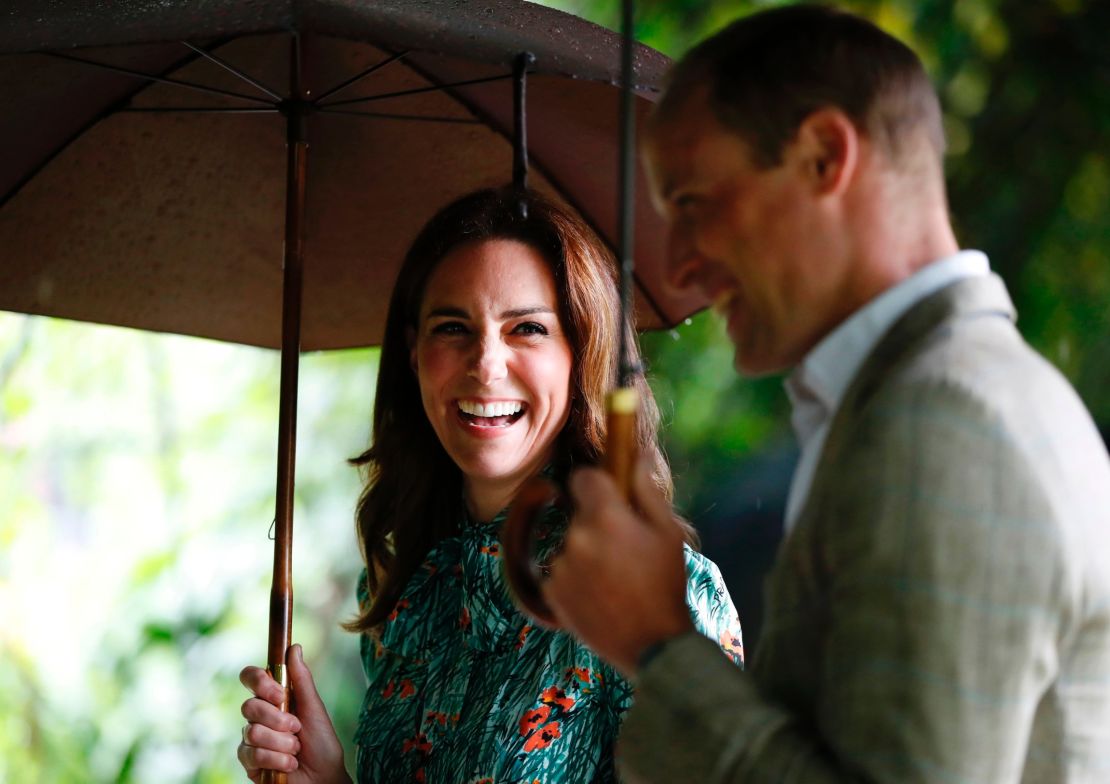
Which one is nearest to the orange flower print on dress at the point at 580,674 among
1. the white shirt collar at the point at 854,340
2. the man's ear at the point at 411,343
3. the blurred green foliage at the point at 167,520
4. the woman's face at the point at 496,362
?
the woman's face at the point at 496,362

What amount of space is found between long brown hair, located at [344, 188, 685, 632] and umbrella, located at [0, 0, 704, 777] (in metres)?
0.13

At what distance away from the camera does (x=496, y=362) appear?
212 cm

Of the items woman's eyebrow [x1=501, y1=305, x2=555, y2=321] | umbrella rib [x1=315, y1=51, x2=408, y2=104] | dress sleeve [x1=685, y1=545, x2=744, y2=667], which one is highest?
umbrella rib [x1=315, y1=51, x2=408, y2=104]

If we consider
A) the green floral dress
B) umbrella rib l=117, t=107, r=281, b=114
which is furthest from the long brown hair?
umbrella rib l=117, t=107, r=281, b=114

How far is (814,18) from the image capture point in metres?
1.19

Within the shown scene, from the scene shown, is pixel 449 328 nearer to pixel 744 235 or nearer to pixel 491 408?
pixel 491 408

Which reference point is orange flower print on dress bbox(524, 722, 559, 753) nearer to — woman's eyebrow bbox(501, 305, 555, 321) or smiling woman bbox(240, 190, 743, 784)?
smiling woman bbox(240, 190, 743, 784)

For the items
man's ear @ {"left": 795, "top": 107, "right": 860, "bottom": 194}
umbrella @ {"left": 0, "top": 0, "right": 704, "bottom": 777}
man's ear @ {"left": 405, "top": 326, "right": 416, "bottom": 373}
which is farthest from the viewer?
man's ear @ {"left": 405, "top": 326, "right": 416, "bottom": 373}

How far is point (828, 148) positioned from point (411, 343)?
142 centimetres

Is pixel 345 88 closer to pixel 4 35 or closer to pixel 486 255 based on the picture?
pixel 486 255

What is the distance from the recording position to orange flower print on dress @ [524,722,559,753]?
1906 millimetres

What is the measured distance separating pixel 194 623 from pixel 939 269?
4.19 m

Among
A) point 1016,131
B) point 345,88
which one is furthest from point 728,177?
point 1016,131

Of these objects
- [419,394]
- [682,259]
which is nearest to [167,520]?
[419,394]
